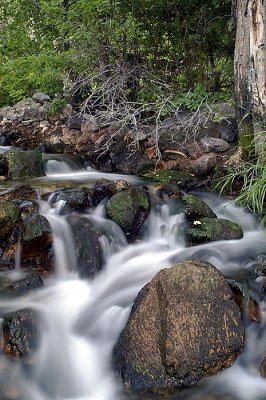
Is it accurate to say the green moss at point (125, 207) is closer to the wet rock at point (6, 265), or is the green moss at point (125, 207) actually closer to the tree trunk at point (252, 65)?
the wet rock at point (6, 265)

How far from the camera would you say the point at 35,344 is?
11.4 feet

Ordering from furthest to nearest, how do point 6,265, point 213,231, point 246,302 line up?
point 213,231, point 6,265, point 246,302

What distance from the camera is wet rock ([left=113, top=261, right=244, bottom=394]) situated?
3124 mm

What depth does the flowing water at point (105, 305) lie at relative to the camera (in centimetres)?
323

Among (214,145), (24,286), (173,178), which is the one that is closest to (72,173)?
(173,178)

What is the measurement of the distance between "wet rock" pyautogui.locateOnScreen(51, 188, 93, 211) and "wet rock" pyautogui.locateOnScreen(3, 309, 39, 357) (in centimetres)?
224

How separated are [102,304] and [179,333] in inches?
47.3

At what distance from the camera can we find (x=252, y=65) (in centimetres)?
587

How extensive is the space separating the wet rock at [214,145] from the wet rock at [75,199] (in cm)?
248

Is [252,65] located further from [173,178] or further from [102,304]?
[102,304]

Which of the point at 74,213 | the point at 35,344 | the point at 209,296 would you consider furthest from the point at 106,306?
the point at 74,213

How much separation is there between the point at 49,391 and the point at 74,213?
2616 millimetres

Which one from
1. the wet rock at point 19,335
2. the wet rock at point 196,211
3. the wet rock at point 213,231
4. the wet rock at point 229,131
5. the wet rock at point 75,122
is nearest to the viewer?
the wet rock at point 19,335

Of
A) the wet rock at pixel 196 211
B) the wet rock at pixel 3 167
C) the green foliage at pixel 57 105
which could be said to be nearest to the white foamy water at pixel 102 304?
the wet rock at pixel 196 211
